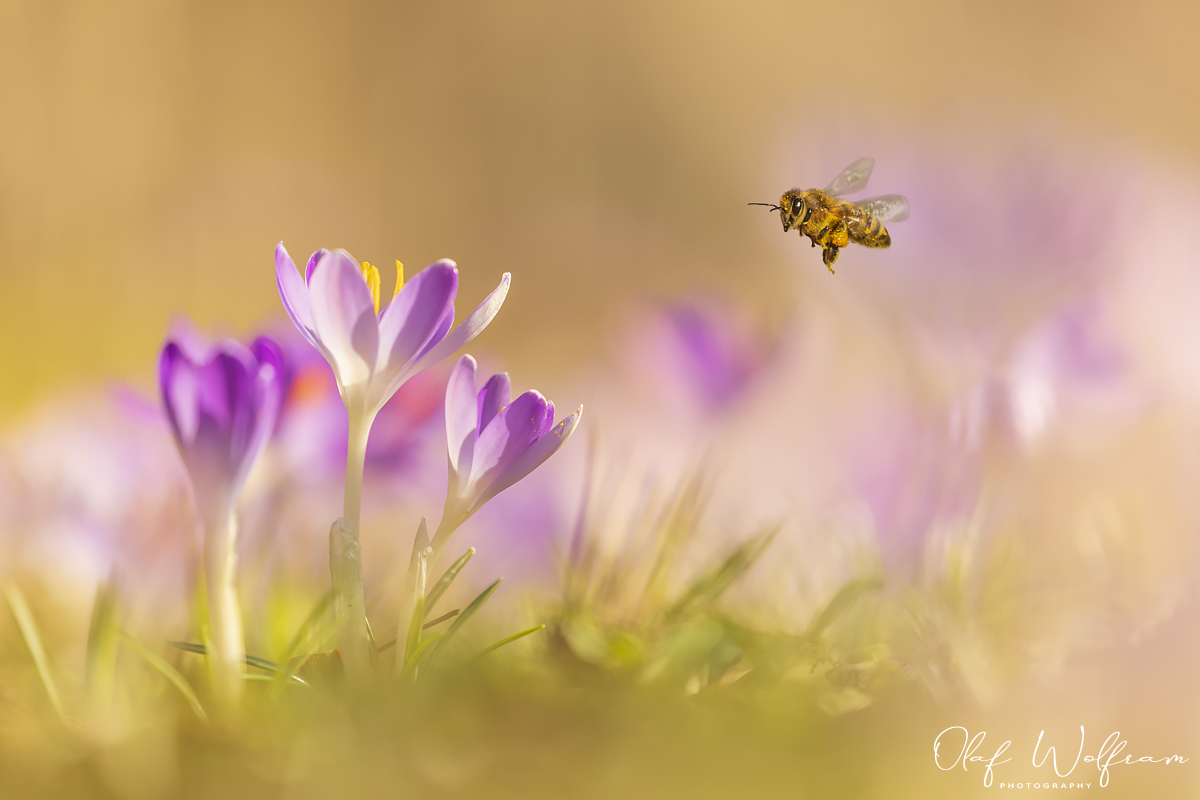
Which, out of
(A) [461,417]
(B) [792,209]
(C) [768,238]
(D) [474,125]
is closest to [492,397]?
(A) [461,417]

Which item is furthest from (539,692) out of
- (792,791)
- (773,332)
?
(773,332)

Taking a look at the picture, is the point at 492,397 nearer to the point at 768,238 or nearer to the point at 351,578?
the point at 351,578

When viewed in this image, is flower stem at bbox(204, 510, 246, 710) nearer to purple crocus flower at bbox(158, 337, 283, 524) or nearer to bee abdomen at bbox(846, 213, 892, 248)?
purple crocus flower at bbox(158, 337, 283, 524)

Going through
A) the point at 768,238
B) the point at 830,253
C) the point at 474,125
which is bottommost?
the point at 830,253

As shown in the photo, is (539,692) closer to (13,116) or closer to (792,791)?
(792,791)

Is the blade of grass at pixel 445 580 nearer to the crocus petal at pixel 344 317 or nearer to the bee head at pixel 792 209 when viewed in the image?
the crocus petal at pixel 344 317

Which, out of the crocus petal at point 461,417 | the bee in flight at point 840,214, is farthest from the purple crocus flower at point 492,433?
the bee in flight at point 840,214
